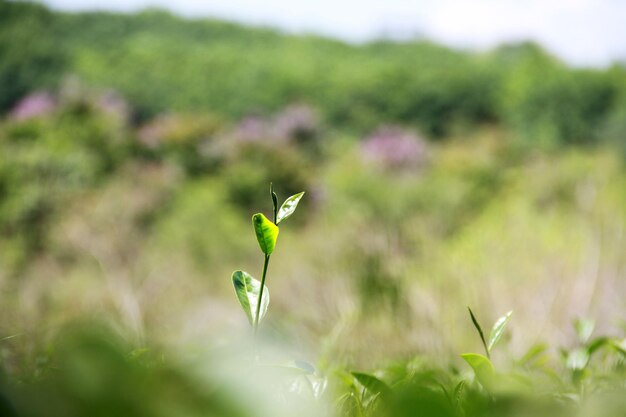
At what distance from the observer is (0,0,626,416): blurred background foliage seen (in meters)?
2.50

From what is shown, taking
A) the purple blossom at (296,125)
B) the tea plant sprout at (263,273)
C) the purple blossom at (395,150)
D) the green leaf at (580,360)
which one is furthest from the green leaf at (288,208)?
the purple blossom at (296,125)

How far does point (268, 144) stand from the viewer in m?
10.4

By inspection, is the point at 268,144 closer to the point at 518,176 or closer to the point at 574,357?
the point at 518,176

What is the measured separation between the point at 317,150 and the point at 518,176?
3862mm

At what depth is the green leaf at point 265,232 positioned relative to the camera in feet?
0.78

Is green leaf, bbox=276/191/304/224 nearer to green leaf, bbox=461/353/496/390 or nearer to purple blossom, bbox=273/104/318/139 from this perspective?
green leaf, bbox=461/353/496/390

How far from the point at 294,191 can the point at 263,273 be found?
10.1 meters

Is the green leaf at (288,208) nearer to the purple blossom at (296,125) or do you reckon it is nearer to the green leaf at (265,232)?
the green leaf at (265,232)

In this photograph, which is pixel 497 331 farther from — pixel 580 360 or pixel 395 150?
pixel 395 150

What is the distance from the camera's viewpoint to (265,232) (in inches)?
9.6

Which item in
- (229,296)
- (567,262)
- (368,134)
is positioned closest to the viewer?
(567,262)

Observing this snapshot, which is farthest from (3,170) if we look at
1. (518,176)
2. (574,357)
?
(574,357)

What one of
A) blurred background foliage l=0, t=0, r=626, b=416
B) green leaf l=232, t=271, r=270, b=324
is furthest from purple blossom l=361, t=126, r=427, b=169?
green leaf l=232, t=271, r=270, b=324

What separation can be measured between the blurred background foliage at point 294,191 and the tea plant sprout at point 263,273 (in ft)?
0.24
